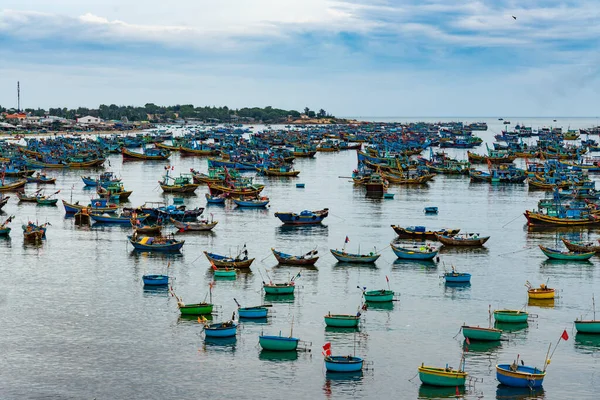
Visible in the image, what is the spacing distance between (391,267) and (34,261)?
22.0 meters

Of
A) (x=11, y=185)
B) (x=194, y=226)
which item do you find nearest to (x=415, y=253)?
(x=194, y=226)

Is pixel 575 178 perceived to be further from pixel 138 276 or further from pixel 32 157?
pixel 32 157

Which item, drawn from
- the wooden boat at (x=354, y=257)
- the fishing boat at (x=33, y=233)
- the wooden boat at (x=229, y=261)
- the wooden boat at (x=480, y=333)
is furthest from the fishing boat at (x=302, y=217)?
the wooden boat at (x=480, y=333)

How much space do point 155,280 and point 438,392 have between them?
1971 cm

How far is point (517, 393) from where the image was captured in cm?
3133

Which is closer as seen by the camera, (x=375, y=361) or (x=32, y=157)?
(x=375, y=361)

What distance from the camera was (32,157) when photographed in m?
129

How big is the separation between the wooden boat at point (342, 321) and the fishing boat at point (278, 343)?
3.32m

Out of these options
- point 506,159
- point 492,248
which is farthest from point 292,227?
point 506,159

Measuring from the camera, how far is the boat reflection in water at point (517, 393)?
3097 centimetres

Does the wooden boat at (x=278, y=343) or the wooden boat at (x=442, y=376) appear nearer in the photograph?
the wooden boat at (x=442, y=376)

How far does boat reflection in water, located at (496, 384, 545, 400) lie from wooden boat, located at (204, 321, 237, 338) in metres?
11.5

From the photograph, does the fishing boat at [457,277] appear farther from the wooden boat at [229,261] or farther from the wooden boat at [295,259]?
the wooden boat at [229,261]

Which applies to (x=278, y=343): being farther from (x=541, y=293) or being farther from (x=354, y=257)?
(x=354, y=257)
